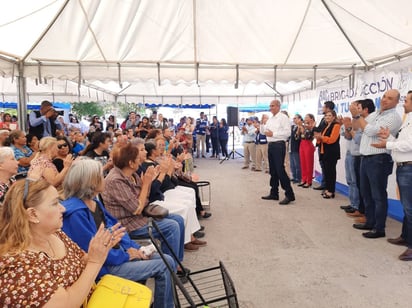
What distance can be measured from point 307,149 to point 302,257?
155 inches

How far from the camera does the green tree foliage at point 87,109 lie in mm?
20859

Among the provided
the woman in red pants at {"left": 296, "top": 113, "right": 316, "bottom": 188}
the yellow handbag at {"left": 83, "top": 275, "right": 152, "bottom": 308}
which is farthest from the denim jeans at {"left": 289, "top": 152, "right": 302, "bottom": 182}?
the yellow handbag at {"left": 83, "top": 275, "right": 152, "bottom": 308}

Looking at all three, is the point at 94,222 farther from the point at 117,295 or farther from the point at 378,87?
the point at 378,87

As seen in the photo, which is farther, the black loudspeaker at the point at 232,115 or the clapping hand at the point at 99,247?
the black loudspeaker at the point at 232,115

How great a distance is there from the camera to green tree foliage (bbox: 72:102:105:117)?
68.4 feet

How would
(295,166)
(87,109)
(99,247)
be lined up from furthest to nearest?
(87,109)
(295,166)
(99,247)

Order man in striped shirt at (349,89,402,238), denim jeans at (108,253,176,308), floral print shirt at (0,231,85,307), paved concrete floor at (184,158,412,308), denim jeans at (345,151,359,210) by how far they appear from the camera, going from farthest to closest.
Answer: denim jeans at (345,151,359,210)
man in striped shirt at (349,89,402,238)
paved concrete floor at (184,158,412,308)
denim jeans at (108,253,176,308)
floral print shirt at (0,231,85,307)

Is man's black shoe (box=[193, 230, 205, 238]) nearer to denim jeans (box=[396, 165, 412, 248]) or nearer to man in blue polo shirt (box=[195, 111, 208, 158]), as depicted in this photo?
denim jeans (box=[396, 165, 412, 248])

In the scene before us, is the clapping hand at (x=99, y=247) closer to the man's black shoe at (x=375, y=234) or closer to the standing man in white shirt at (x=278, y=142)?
the man's black shoe at (x=375, y=234)

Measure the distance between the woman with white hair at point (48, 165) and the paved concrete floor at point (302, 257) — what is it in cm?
156

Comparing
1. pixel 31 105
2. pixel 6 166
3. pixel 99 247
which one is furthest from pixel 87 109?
pixel 99 247

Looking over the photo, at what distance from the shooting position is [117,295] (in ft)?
4.97

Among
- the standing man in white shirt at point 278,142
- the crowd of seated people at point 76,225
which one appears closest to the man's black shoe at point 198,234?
the crowd of seated people at point 76,225

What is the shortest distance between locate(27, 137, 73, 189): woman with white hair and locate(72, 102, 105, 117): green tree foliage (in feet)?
58.2
